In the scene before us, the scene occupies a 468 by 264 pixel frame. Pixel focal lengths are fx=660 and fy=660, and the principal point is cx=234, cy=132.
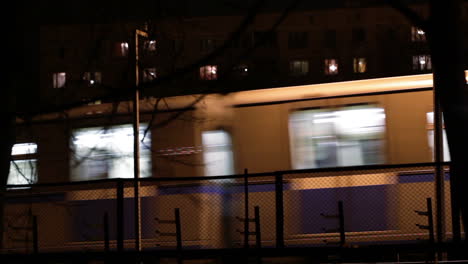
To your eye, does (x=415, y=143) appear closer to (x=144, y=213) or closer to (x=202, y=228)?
(x=202, y=228)

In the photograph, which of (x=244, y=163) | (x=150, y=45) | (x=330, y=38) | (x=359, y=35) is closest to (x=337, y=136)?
(x=244, y=163)

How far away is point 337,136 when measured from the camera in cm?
1296

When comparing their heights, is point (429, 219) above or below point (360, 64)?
below

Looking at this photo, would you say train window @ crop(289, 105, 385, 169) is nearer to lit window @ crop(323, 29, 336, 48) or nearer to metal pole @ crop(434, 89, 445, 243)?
metal pole @ crop(434, 89, 445, 243)

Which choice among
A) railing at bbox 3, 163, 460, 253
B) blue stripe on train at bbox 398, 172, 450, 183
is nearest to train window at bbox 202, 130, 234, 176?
railing at bbox 3, 163, 460, 253

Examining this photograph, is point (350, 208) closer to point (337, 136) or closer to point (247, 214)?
point (337, 136)

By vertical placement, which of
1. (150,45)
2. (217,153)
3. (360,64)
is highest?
(360,64)

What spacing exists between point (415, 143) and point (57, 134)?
744 cm

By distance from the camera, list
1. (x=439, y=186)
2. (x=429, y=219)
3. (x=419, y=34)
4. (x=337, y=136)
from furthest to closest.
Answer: (x=419, y=34) → (x=337, y=136) → (x=429, y=219) → (x=439, y=186)

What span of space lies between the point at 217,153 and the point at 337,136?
2478mm

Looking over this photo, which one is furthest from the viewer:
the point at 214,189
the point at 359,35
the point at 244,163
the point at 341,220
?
the point at 359,35

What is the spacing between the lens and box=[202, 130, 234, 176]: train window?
13406 millimetres

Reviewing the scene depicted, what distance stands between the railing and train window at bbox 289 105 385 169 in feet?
2.44

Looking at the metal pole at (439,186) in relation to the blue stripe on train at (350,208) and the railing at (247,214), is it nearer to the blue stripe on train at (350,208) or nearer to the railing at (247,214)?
the railing at (247,214)
